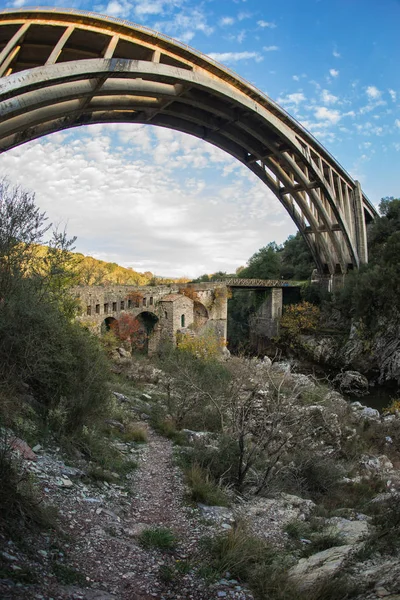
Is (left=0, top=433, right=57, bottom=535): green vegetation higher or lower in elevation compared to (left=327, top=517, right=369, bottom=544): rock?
higher

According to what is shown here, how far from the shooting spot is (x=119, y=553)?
3.98 metres

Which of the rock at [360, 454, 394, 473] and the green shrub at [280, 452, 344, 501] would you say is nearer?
the green shrub at [280, 452, 344, 501]

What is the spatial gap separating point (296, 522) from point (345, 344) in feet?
77.7

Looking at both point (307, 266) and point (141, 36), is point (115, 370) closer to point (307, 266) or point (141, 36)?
point (141, 36)

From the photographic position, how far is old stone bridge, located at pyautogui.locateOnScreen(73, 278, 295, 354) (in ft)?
71.2

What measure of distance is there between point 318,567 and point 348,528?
6.49 ft

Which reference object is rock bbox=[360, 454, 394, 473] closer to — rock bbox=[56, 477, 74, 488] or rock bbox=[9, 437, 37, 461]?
rock bbox=[56, 477, 74, 488]

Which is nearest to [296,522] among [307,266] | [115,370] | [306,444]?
[306,444]

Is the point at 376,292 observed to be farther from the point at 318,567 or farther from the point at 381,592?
the point at 381,592

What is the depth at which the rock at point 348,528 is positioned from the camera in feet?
15.9

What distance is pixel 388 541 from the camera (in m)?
3.67

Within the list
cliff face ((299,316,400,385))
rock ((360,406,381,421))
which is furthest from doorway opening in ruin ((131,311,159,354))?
rock ((360,406,381,421))

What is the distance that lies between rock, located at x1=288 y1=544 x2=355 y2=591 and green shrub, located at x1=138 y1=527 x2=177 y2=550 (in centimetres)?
139

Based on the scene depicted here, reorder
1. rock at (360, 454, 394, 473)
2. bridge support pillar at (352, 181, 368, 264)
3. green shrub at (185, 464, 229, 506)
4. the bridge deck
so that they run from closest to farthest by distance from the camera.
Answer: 1. green shrub at (185, 464, 229, 506)
2. rock at (360, 454, 394, 473)
3. the bridge deck
4. bridge support pillar at (352, 181, 368, 264)
